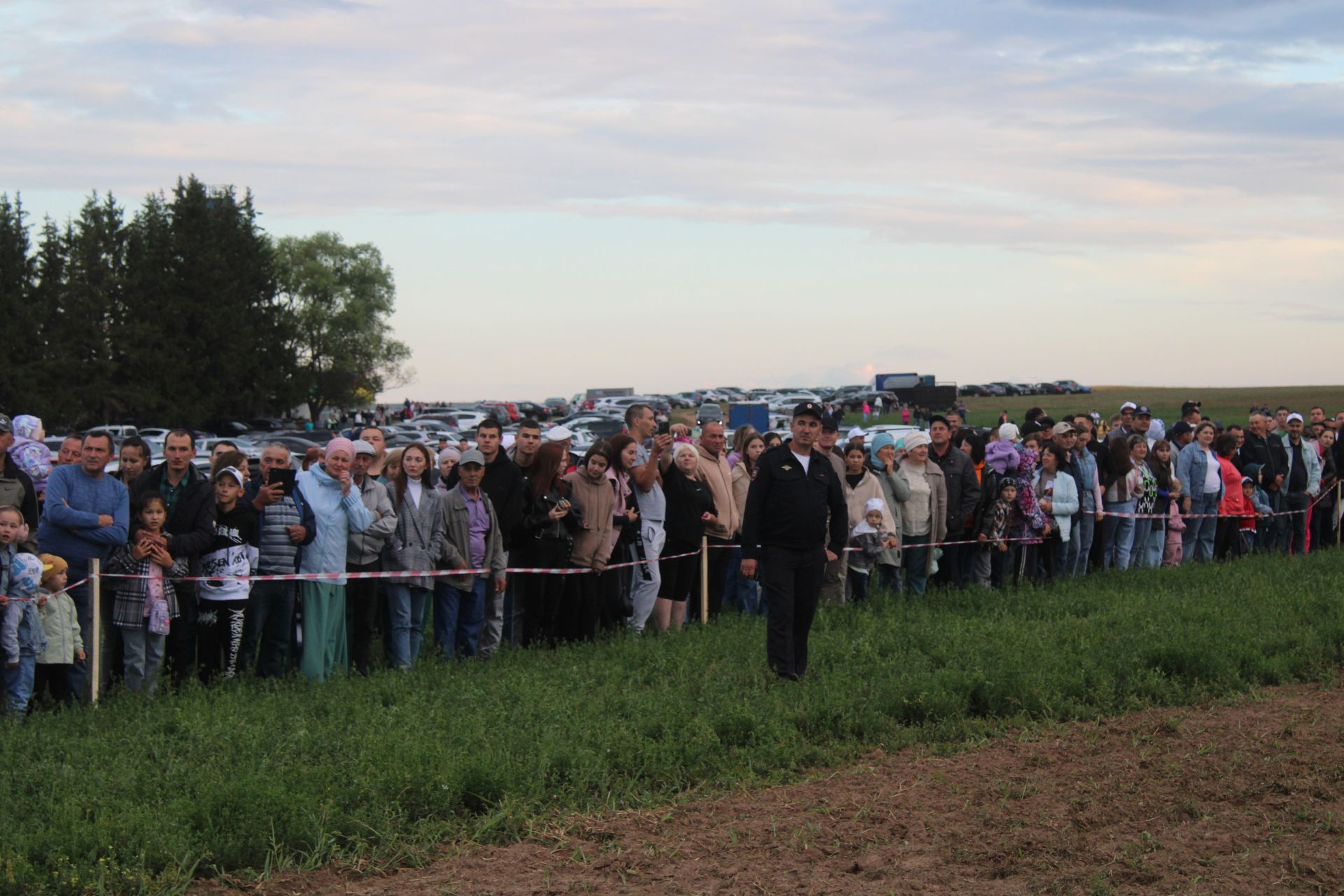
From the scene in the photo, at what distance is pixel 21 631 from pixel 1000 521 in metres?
10.3

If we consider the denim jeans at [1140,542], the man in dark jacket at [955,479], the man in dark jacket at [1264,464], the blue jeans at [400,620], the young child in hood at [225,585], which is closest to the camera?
the young child in hood at [225,585]

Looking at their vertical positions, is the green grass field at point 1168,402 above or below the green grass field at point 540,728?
above

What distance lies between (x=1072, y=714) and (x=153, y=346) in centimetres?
7144

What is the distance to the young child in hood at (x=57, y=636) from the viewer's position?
9.23m

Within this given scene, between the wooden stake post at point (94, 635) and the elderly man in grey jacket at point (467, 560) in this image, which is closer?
the wooden stake post at point (94, 635)

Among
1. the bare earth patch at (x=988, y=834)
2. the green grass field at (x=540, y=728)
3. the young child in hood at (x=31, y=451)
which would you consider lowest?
the bare earth patch at (x=988, y=834)

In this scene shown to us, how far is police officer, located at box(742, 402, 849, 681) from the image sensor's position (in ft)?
33.1

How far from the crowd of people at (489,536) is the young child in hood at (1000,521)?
3 cm

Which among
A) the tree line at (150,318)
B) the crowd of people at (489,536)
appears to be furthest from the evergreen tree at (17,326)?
the crowd of people at (489,536)

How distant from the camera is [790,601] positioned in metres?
10.1

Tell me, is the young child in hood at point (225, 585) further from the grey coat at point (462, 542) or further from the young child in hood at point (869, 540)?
the young child in hood at point (869, 540)

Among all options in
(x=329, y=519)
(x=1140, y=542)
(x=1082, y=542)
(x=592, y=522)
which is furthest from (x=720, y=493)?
(x=1140, y=542)

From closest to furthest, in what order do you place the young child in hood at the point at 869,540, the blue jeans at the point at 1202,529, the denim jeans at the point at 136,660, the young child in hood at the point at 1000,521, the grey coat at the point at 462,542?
the denim jeans at the point at 136,660 < the grey coat at the point at 462,542 < the young child in hood at the point at 869,540 < the young child in hood at the point at 1000,521 < the blue jeans at the point at 1202,529

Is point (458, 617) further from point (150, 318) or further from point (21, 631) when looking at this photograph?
point (150, 318)
